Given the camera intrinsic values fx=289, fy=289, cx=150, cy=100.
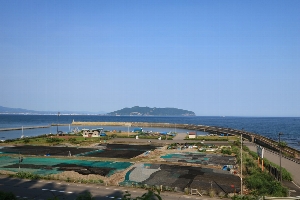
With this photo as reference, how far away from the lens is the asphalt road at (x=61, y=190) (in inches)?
1040

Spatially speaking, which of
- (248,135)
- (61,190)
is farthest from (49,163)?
(248,135)

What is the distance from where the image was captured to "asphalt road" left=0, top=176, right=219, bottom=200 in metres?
26.4

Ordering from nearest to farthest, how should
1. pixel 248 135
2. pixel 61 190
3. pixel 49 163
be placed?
pixel 61 190
pixel 49 163
pixel 248 135

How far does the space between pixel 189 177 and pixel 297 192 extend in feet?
39.5

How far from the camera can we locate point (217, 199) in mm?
26406

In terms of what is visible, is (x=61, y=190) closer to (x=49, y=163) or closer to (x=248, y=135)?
(x=49, y=163)

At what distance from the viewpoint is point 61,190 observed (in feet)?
92.5

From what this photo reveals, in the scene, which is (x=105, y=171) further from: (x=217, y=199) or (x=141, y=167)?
(x=217, y=199)

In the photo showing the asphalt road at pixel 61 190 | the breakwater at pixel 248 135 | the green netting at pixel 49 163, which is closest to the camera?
the asphalt road at pixel 61 190

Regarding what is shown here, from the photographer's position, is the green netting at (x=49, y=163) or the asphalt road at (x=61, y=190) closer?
the asphalt road at (x=61, y=190)

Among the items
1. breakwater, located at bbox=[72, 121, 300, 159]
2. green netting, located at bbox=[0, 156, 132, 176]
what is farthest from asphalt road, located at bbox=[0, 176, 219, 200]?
breakwater, located at bbox=[72, 121, 300, 159]

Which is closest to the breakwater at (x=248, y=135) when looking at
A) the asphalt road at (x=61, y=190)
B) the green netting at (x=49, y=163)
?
the green netting at (x=49, y=163)

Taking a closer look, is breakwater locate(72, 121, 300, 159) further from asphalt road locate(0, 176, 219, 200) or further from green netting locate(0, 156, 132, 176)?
asphalt road locate(0, 176, 219, 200)

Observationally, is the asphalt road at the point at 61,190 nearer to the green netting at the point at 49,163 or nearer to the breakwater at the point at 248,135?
the green netting at the point at 49,163
